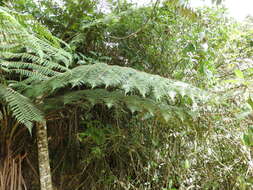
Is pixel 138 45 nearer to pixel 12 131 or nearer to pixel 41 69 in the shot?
pixel 41 69

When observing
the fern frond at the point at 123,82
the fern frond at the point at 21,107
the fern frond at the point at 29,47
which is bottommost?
the fern frond at the point at 21,107

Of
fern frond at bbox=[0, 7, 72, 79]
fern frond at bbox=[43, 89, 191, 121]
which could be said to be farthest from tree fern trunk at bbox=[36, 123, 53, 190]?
fern frond at bbox=[0, 7, 72, 79]

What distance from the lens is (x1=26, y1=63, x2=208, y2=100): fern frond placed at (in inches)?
27.5

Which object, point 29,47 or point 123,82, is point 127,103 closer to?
point 123,82

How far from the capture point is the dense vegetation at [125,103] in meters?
0.84

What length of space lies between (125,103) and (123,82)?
142mm

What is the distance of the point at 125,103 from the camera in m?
0.87

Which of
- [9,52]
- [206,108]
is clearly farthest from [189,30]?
[9,52]

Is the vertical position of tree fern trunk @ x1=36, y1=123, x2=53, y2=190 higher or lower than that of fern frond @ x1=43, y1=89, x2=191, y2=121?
lower

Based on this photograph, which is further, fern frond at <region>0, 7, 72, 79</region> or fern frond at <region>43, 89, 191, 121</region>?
fern frond at <region>43, 89, 191, 121</region>

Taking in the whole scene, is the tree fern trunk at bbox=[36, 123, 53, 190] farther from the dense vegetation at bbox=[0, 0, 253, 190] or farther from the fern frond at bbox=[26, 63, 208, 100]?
the fern frond at bbox=[26, 63, 208, 100]

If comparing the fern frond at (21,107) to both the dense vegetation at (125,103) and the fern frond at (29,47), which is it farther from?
the fern frond at (29,47)

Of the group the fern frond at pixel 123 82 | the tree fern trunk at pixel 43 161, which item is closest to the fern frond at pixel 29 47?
the fern frond at pixel 123 82

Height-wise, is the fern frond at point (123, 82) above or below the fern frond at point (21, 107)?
above
